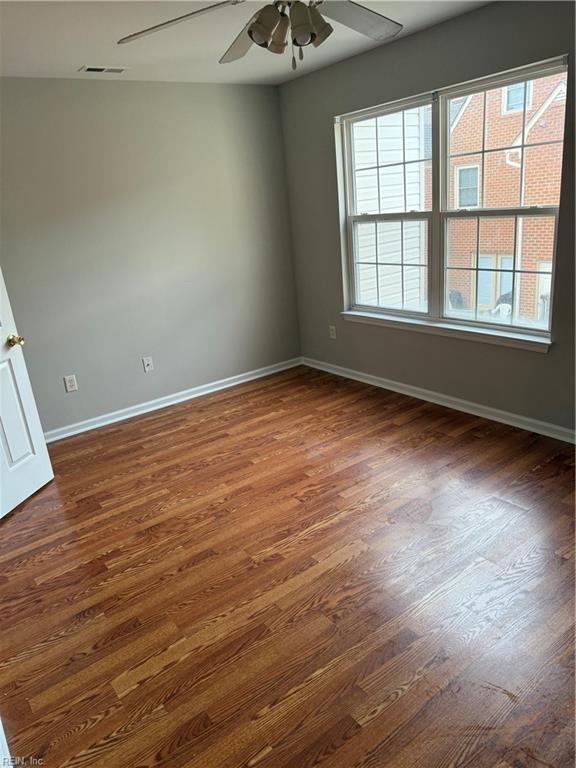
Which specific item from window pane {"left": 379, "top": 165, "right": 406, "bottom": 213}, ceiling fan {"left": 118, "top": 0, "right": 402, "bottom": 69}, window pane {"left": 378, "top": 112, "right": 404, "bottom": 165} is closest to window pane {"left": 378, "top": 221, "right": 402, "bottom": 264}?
window pane {"left": 379, "top": 165, "right": 406, "bottom": 213}

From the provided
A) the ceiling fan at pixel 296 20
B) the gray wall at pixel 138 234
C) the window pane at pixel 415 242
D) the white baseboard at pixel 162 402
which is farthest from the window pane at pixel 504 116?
the white baseboard at pixel 162 402

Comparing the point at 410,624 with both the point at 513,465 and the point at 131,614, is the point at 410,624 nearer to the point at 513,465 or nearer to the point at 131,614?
the point at 131,614

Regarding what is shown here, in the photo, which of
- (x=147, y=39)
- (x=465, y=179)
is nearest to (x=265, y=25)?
(x=147, y=39)

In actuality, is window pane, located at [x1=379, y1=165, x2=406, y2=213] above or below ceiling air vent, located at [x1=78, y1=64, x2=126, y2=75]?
below

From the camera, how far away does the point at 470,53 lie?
2990 mm

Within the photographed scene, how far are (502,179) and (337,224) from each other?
56.2 inches

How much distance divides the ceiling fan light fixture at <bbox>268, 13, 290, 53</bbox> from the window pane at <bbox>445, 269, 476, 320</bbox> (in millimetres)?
1977

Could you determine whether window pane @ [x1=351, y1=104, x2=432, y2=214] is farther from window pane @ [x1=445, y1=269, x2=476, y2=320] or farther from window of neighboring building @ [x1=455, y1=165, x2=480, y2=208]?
window pane @ [x1=445, y1=269, x2=476, y2=320]

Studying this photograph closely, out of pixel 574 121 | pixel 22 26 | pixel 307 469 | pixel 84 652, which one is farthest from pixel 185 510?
pixel 574 121

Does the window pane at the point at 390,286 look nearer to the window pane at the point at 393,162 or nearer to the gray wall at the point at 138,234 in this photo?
the window pane at the point at 393,162

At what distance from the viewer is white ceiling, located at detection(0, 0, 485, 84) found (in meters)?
2.39

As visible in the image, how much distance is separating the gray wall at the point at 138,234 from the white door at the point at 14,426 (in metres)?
0.72

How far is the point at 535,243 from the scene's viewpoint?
3.04 metres

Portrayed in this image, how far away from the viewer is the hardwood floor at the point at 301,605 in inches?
61.1
